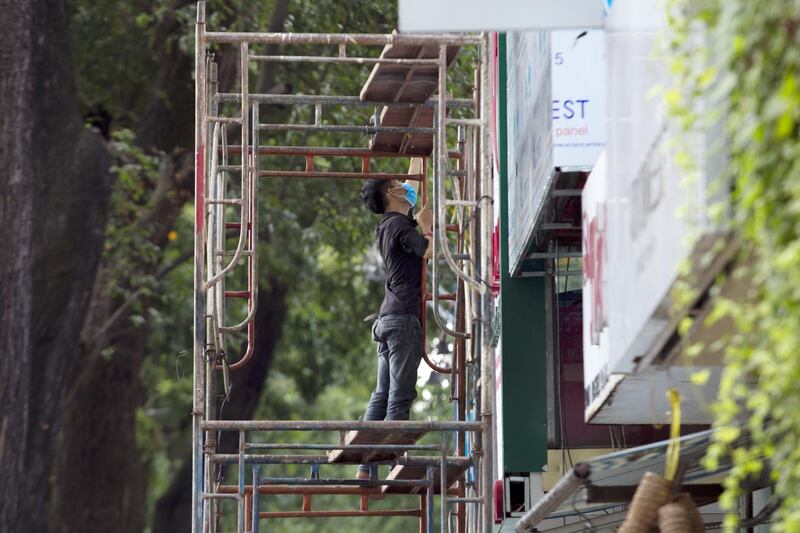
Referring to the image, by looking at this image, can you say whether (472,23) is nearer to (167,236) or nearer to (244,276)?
(167,236)

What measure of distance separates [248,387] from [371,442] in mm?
12144

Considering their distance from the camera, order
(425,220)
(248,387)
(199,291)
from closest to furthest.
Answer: (199,291) < (425,220) < (248,387)

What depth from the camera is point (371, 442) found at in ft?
29.0

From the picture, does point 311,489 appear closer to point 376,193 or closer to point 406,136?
point 376,193

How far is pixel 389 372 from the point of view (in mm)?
9391

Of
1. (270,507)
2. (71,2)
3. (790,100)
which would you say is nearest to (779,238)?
(790,100)

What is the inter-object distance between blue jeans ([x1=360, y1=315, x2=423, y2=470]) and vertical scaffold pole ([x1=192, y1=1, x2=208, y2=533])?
1016 millimetres

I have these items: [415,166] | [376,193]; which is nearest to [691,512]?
[376,193]

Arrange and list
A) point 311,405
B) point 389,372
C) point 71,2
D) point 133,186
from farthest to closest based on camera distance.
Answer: point 311,405 → point 71,2 → point 133,186 → point 389,372

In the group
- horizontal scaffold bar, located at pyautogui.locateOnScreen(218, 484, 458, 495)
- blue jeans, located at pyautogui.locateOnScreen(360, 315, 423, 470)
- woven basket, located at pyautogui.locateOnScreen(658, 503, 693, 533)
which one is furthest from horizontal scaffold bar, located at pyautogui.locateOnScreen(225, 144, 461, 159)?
woven basket, located at pyautogui.locateOnScreen(658, 503, 693, 533)

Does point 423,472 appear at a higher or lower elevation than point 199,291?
lower

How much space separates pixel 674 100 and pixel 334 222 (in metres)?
13.8

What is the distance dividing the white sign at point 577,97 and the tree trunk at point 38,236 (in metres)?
6.12

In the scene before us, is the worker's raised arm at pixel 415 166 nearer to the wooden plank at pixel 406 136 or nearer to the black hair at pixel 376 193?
the wooden plank at pixel 406 136
